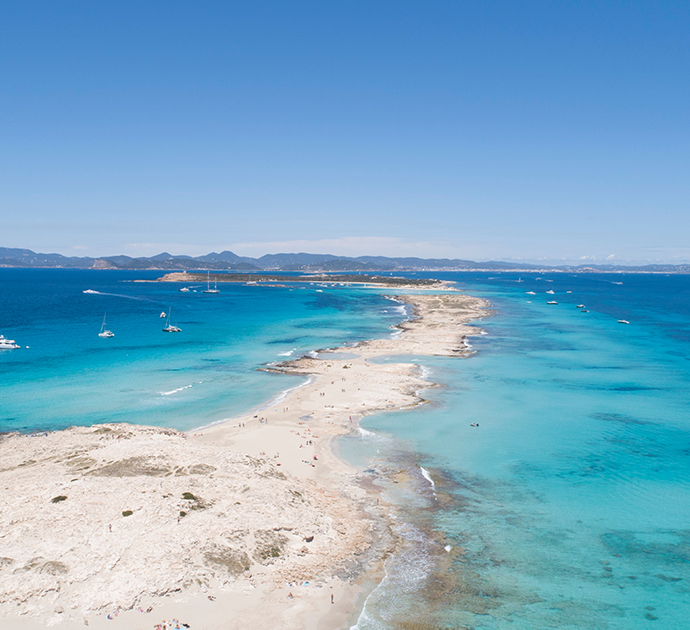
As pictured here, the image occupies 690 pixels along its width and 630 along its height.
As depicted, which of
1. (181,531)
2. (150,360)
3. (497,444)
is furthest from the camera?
(150,360)

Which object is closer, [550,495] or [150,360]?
[550,495]

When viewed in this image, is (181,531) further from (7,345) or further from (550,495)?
(7,345)

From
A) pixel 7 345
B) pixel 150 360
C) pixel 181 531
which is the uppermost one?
pixel 7 345

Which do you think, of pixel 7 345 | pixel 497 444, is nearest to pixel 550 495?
pixel 497 444

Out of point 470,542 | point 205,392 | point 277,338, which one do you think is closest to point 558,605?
point 470,542

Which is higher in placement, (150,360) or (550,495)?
(150,360)

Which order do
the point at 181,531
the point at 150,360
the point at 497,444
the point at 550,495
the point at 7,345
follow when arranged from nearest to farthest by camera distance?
1. the point at 181,531
2. the point at 550,495
3. the point at 497,444
4. the point at 150,360
5. the point at 7,345

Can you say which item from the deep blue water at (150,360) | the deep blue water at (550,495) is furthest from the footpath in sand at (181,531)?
the deep blue water at (150,360)
